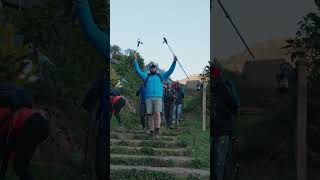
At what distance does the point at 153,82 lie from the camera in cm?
548

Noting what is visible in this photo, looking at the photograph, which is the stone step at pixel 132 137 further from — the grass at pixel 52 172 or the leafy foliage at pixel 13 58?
the leafy foliage at pixel 13 58

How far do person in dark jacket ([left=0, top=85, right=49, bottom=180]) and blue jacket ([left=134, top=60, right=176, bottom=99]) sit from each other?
122cm

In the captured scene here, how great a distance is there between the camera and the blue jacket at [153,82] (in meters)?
5.38

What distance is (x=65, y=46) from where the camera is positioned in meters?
5.08

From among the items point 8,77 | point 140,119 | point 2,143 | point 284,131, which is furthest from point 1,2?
point 284,131

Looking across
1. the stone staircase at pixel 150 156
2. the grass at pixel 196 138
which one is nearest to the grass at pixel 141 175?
the stone staircase at pixel 150 156

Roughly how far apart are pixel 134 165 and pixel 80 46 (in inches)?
60.6

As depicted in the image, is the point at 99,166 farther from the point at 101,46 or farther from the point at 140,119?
the point at 101,46

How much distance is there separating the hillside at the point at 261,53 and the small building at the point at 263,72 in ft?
0.18

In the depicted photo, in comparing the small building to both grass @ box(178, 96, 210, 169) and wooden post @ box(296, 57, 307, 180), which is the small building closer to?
wooden post @ box(296, 57, 307, 180)

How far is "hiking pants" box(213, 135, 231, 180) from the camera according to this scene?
5105 millimetres

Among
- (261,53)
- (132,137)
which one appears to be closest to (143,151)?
(132,137)

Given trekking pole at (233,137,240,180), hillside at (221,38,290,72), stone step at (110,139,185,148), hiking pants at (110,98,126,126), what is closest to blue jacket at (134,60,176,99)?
hiking pants at (110,98,126,126)

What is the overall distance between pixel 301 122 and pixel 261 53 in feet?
2.88
